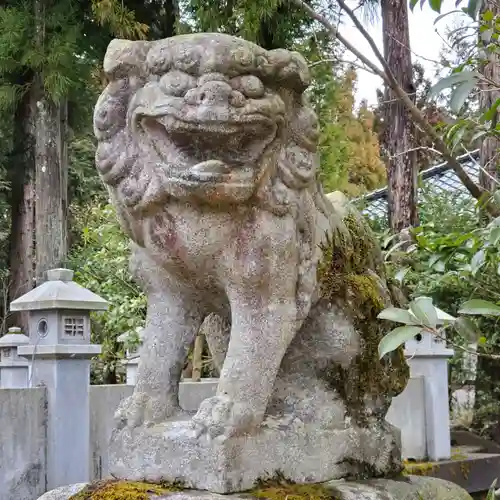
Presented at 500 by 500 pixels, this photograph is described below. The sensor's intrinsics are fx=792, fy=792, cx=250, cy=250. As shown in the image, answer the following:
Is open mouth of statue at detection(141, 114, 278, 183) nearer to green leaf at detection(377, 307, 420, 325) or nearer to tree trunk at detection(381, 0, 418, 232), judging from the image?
green leaf at detection(377, 307, 420, 325)

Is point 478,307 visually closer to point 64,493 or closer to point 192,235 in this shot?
point 192,235

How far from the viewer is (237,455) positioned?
2.38 metres

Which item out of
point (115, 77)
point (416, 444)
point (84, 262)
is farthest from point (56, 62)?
point (115, 77)

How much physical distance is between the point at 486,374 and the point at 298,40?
4.28m

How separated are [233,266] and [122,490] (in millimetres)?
762

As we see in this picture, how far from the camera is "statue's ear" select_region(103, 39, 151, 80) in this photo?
2.44 meters

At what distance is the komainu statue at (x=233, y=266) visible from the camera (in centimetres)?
235

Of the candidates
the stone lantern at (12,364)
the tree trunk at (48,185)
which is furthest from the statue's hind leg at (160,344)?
the tree trunk at (48,185)

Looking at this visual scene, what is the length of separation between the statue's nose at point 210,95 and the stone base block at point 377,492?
1140 mm

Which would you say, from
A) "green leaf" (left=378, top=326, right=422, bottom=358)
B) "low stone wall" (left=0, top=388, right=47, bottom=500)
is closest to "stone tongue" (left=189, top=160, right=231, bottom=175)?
"green leaf" (left=378, top=326, right=422, bottom=358)

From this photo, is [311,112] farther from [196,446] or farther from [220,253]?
[196,446]

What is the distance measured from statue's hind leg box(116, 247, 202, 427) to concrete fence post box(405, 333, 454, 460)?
3719mm

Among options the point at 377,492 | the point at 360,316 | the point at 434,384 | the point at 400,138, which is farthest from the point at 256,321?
the point at 400,138

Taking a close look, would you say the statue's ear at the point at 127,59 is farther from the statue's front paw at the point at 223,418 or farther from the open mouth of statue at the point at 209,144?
the statue's front paw at the point at 223,418
